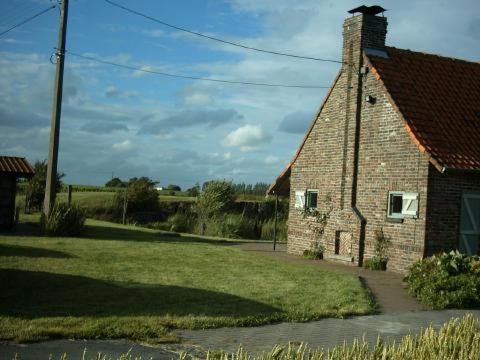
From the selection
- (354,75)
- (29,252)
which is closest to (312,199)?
(354,75)

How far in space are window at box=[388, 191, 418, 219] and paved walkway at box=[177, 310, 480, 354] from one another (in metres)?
5.79

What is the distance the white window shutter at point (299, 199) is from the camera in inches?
803

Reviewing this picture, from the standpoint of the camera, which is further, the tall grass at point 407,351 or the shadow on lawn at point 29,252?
the shadow on lawn at point 29,252

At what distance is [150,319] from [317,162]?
12345mm

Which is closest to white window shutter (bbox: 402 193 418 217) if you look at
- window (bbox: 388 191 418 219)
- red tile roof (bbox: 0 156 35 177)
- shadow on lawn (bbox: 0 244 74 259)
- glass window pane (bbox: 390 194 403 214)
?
→ window (bbox: 388 191 418 219)

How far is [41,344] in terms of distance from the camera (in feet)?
23.4

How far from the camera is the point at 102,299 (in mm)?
10094

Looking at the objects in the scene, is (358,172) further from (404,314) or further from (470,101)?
(404,314)

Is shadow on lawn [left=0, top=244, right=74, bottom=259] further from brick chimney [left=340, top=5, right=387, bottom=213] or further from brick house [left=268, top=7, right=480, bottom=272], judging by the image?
brick chimney [left=340, top=5, right=387, bottom=213]

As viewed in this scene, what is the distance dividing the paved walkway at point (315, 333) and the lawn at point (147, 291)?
1.03 feet

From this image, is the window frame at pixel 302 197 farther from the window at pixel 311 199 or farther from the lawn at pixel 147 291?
the lawn at pixel 147 291

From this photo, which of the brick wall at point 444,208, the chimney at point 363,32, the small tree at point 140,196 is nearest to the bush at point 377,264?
the brick wall at point 444,208

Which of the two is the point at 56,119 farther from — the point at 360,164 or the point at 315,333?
the point at 315,333

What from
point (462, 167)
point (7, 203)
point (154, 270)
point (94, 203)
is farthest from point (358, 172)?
point (94, 203)
